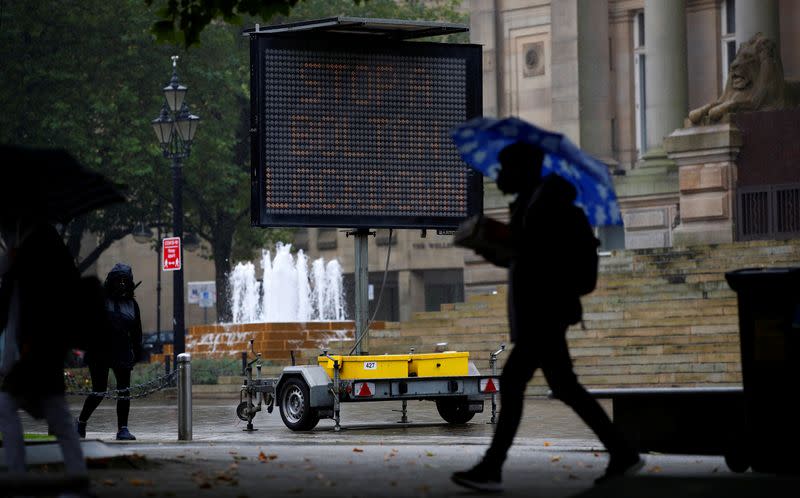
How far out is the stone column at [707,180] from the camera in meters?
35.3

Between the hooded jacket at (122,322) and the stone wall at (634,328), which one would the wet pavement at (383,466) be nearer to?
the hooded jacket at (122,322)

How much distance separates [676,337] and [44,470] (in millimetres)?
19260

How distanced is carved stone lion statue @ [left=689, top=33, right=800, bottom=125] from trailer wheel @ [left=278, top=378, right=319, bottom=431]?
17405mm

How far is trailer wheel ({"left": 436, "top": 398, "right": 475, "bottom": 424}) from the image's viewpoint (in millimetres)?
21266

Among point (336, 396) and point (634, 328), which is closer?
point (336, 396)

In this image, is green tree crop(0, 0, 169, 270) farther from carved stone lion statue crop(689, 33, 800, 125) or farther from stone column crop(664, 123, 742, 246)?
carved stone lion statue crop(689, 33, 800, 125)

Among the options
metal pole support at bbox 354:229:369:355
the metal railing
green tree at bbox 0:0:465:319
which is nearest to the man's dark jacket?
metal pole support at bbox 354:229:369:355

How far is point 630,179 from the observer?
43.7 m

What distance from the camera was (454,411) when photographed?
21484 millimetres

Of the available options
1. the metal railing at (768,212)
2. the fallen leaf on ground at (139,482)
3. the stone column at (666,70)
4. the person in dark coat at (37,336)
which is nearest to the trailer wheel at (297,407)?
the fallen leaf on ground at (139,482)

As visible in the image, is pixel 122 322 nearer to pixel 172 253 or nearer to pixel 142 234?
pixel 172 253

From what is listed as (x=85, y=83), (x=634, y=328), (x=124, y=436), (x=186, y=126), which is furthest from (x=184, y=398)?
(x=85, y=83)

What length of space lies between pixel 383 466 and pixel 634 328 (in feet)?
63.4

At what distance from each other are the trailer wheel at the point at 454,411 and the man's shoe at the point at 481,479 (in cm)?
1109
